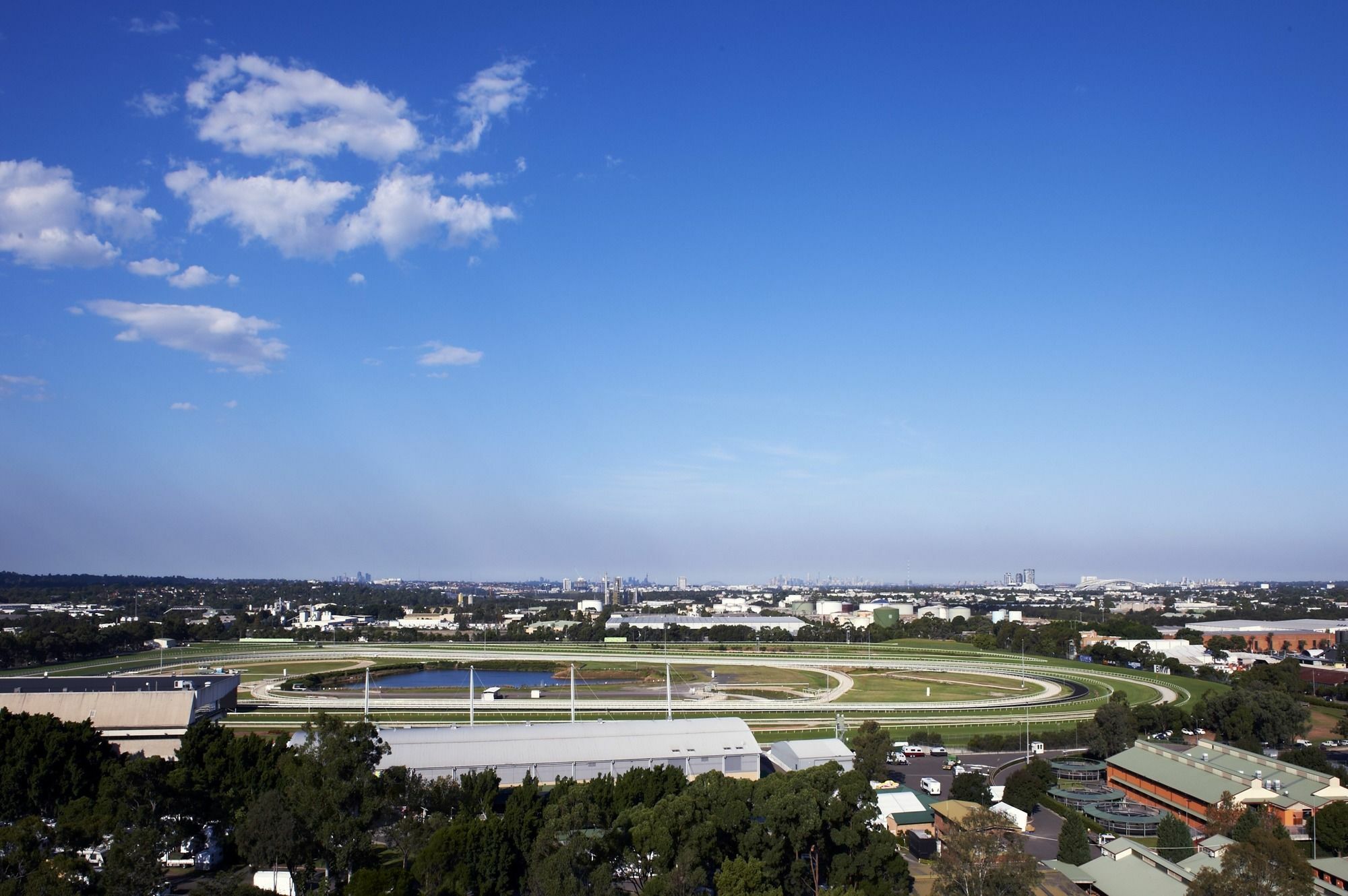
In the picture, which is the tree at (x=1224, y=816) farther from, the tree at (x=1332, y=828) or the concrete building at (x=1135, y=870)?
the concrete building at (x=1135, y=870)

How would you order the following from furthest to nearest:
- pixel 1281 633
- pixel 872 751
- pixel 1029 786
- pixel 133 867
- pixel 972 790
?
pixel 1281 633
pixel 872 751
pixel 1029 786
pixel 972 790
pixel 133 867

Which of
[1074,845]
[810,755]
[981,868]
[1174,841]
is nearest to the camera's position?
[981,868]

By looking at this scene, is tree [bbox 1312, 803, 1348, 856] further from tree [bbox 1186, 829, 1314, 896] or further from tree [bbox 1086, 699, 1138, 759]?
tree [bbox 1086, 699, 1138, 759]

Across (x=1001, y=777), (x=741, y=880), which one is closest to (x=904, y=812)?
(x=1001, y=777)

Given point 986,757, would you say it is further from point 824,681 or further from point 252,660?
point 252,660

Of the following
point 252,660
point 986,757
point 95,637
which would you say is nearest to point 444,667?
point 252,660

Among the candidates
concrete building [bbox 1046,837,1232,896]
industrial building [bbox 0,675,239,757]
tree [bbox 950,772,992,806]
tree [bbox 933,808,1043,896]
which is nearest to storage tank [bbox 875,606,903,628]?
tree [bbox 950,772,992,806]

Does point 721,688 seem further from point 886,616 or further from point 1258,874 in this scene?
point 886,616
